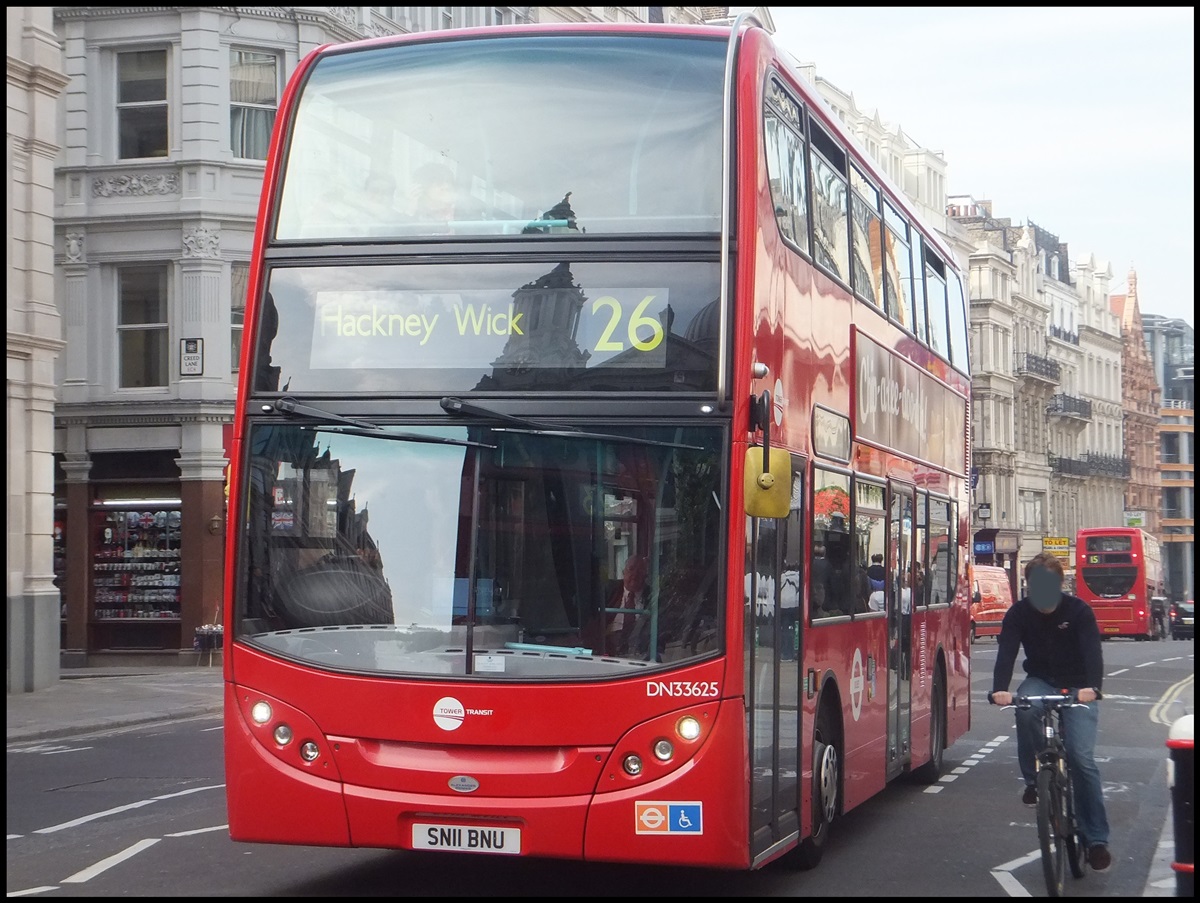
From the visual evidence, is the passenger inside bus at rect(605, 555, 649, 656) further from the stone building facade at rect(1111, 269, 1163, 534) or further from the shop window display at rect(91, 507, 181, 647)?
the stone building facade at rect(1111, 269, 1163, 534)

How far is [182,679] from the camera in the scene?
28.7 metres

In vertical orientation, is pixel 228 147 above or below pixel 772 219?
above

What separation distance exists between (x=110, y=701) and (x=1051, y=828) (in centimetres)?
1679

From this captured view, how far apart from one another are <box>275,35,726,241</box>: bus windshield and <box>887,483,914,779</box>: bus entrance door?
4.37m

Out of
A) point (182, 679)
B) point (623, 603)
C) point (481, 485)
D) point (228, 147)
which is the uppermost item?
point (228, 147)

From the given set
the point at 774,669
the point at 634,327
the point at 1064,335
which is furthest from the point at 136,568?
the point at 1064,335

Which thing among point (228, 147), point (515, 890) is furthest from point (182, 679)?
point (515, 890)

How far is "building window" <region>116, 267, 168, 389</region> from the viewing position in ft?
108

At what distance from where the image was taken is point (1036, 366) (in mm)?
94750

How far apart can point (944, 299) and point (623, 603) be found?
8.83 m

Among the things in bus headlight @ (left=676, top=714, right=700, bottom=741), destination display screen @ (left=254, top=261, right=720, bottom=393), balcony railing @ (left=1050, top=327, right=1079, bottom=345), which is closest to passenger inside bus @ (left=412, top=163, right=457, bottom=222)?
destination display screen @ (left=254, top=261, right=720, bottom=393)

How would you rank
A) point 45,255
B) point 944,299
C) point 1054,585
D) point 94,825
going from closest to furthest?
point 1054,585 < point 94,825 < point 944,299 < point 45,255

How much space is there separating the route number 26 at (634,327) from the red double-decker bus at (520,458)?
0.01m

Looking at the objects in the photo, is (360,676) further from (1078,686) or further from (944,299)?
(944,299)
